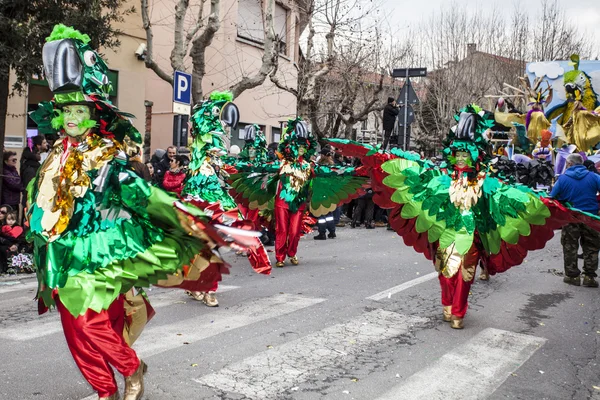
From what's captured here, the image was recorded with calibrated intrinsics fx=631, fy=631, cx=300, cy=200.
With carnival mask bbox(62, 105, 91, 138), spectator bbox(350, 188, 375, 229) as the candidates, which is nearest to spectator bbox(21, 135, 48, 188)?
carnival mask bbox(62, 105, 91, 138)

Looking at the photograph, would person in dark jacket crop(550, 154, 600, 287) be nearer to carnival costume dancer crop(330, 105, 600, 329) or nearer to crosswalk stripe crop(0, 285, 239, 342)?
carnival costume dancer crop(330, 105, 600, 329)

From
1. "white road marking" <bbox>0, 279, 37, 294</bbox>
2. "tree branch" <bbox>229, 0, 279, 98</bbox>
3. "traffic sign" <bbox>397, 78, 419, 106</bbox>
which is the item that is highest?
"tree branch" <bbox>229, 0, 279, 98</bbox>

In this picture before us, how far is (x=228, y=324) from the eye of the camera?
5891mm

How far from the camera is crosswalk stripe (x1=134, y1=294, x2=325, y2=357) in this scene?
5.19 meters

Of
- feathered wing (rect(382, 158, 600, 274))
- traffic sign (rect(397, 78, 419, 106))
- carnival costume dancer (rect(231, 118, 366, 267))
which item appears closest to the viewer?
feathered wing (rect(382, 158, 600, 274))

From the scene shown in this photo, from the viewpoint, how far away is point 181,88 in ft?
34.4

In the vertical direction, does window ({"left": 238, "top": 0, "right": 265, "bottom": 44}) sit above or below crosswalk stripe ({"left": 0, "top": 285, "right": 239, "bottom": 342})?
above

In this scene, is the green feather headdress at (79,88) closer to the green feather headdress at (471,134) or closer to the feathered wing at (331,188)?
the green feather headdress at (471,134)

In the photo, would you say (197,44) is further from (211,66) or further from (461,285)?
(461,285)

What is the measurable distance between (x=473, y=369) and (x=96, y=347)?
2.90 metres

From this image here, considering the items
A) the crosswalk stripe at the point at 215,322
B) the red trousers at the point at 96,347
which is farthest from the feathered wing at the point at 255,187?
the red trousers at the point at 96,347

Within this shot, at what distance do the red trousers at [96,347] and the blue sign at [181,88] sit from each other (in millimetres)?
7360

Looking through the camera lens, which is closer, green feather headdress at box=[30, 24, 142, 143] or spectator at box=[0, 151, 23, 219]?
green feather headdress at box=[30, 24, 142, 143]

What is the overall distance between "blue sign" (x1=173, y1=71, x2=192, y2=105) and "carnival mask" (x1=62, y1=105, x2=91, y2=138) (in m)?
6.89
